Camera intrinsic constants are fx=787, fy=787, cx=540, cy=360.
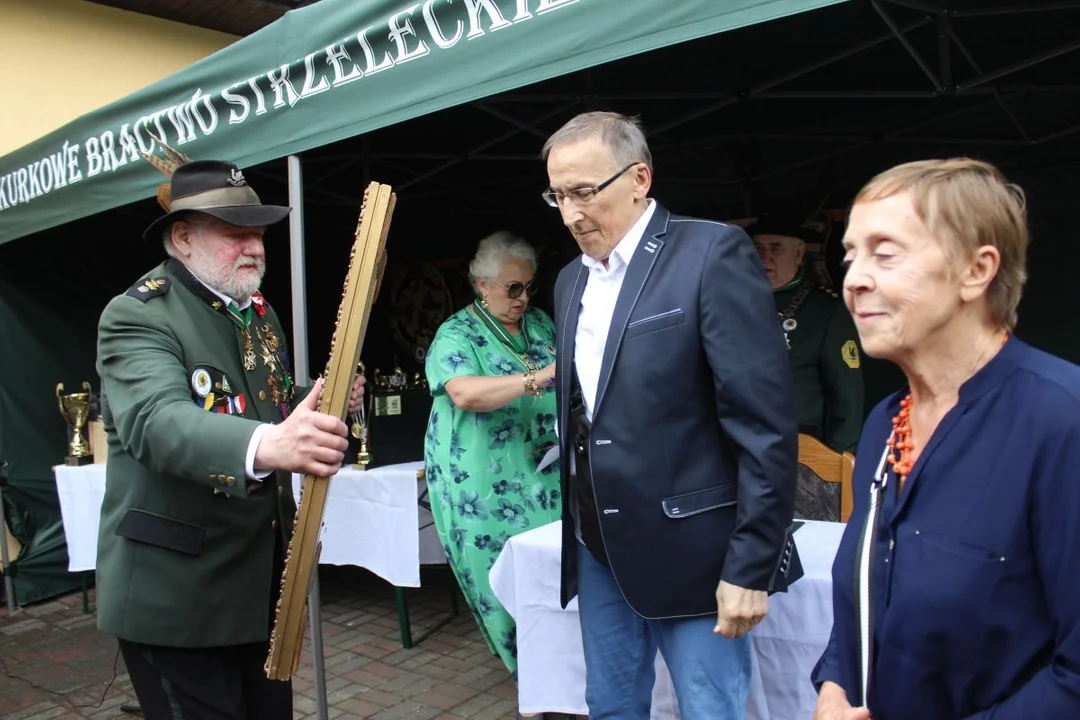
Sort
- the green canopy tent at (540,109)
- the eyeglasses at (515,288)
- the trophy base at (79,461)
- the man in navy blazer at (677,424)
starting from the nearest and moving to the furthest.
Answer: the man in navy blazer at (677,424) → the green canopy tent at (540,109) → the eyeglasses at (515,288) → the trophy base at (79,461)

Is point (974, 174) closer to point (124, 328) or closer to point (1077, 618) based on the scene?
point (1077, 618)

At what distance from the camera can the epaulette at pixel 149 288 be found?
186 centimetres

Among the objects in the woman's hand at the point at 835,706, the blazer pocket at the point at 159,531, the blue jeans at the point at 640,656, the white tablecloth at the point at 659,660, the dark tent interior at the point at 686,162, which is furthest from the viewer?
the dark tent interior at the point at 686,162

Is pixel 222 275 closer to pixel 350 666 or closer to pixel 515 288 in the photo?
pixel 515 288

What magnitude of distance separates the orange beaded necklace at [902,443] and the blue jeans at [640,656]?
65 cm

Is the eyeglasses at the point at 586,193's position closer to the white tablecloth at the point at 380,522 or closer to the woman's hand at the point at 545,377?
the woman's hand at the point at 545,377

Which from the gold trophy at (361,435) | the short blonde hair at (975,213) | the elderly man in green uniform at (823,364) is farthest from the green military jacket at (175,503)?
the elderly man in green uniform at (823,364)

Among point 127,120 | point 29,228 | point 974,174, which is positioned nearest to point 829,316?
→ point 974,174

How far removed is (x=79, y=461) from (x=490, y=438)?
3.43m

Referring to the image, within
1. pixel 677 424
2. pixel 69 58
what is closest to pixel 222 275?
pixel 677 424

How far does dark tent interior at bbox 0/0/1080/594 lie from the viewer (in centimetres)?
332

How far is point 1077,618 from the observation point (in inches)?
36.8

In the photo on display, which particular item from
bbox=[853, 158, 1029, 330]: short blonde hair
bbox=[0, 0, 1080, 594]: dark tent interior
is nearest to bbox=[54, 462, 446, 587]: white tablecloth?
bbox=[0, 0, 1080, 594]: dark tent interior

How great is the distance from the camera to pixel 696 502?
5.40 feet
